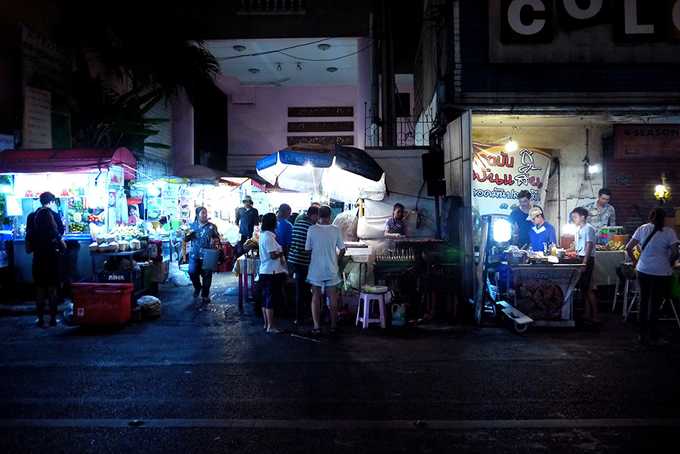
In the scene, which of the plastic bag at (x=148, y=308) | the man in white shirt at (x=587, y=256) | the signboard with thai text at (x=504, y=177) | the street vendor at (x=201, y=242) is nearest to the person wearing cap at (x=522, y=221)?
the man in white shirt at (x=587, y=256)

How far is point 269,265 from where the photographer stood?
26.9 ft

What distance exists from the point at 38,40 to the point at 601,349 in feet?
47.0

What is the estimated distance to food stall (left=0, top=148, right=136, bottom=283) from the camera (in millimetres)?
10688

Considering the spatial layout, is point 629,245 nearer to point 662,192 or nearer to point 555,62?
point 555,62

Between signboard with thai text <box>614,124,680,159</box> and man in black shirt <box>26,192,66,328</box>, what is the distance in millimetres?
12310

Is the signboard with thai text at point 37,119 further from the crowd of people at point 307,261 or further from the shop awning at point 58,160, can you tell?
the crowd of people at point 307,261

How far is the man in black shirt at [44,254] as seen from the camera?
8.76m

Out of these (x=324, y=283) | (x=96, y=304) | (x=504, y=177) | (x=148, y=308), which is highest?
(x=504, y=177)

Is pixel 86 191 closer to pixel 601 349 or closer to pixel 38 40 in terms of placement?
pixel 38 40

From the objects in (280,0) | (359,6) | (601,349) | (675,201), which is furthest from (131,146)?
(675,201)

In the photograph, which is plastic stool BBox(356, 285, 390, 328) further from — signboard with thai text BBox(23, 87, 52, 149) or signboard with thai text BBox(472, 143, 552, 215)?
signboard with thai text BBox(23, 87, 52, 149)

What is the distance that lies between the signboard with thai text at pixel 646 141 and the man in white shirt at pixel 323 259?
7802mm

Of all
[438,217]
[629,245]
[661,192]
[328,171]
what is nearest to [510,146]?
[438,217]

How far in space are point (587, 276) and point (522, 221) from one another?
1949 mm
